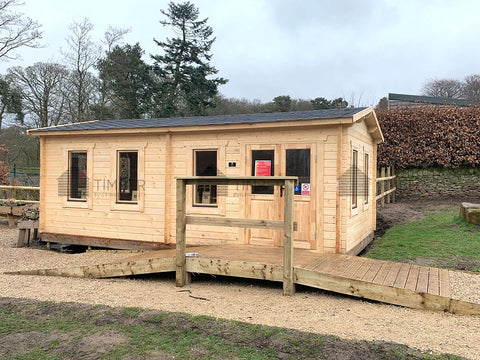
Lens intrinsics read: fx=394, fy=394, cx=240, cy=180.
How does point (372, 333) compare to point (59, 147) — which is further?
point (59, 147)

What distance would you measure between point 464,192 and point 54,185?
14886 millimetres

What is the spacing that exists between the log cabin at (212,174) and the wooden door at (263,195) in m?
0.02

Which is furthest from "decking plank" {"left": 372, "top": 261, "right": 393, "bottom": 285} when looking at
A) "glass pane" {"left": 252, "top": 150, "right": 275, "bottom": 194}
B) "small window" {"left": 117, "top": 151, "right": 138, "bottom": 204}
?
"small window" {"left": 117, "top": 151, "right": 138, "bottom": 204}

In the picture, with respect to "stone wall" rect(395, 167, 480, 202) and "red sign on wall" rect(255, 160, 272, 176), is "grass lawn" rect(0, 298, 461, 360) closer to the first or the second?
"red sign on wall" rect(255, 160, 272, 176)

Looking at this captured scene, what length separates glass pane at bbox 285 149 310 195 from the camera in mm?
7445

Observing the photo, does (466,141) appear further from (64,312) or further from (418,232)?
(64,312)

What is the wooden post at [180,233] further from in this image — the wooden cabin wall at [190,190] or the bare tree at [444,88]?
the bare tree at [444,88]

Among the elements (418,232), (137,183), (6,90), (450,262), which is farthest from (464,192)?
(6,90)

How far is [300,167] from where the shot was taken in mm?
7535

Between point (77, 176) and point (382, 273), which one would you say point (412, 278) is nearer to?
point (382, 273)

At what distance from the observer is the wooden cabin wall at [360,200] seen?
755 centimetres

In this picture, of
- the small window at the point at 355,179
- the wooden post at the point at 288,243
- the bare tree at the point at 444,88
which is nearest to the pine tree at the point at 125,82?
the small window at the point at 355,179

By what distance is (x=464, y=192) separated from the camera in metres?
15.8

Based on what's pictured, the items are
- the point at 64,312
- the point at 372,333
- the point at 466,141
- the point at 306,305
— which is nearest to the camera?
the point at 372,333
